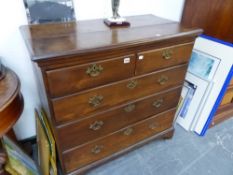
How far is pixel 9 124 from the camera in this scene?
90 centimetres

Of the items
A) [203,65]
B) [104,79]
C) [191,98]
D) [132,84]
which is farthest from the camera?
[191,98]

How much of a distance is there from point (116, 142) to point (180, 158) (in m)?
0.61

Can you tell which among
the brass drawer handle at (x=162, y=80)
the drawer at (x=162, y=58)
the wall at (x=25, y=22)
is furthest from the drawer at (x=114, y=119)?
the wall at (x=25, y=22)

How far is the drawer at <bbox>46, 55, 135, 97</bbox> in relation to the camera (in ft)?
2.70

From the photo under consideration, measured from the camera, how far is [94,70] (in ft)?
2.93

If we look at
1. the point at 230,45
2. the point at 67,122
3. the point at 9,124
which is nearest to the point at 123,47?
the point at 67,122

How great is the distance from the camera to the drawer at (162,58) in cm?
103

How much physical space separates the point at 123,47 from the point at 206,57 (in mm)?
962

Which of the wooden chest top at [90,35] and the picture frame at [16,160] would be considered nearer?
the wooden chest top at [90,35]

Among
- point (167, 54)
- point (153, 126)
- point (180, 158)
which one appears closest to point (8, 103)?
point (167, 54)

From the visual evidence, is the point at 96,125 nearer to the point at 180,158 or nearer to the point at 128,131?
the point at 128,131

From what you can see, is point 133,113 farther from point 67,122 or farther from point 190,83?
point 190,83

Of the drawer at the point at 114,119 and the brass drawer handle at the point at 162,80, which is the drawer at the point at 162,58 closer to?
the brass drawer handle at the point at 162,80

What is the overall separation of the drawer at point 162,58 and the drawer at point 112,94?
0.15 feet
